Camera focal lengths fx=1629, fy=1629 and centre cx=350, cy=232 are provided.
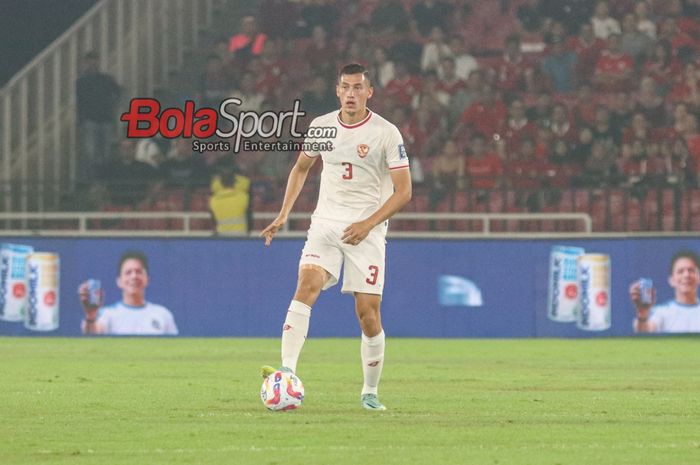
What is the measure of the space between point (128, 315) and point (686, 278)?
7.41 meters

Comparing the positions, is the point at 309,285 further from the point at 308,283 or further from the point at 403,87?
the point at 403,87

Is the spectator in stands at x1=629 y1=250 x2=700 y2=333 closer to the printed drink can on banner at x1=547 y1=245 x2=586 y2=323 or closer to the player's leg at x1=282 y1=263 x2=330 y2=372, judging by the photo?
the printed drink can on banner at x1=547 y1=245 x2=586 y2=323

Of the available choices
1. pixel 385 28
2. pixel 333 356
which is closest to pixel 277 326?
pixel 333 356

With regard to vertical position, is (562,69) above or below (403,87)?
above

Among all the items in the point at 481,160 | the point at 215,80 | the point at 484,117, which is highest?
the point at 215,80

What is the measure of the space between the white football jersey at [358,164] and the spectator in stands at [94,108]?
14628 millimetres

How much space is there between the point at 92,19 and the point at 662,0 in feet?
32.0

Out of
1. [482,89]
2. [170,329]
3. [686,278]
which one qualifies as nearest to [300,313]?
[170,329]

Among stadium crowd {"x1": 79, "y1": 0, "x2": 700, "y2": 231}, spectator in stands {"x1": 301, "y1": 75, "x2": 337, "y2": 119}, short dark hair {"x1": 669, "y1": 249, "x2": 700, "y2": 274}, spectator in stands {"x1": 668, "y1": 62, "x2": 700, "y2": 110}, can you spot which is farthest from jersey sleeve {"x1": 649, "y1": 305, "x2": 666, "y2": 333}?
spectator in stands {"x1": 301, "y1": 75, "x2": 337, "y2": 119}

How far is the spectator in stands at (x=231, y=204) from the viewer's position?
2262 centimetres

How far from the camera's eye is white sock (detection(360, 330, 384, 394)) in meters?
11.3

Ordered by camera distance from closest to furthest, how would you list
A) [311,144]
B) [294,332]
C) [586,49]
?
[294,332], [311,144], [586,49]

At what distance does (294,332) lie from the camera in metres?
11.0

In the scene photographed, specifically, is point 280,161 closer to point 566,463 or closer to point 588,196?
point 588,196
